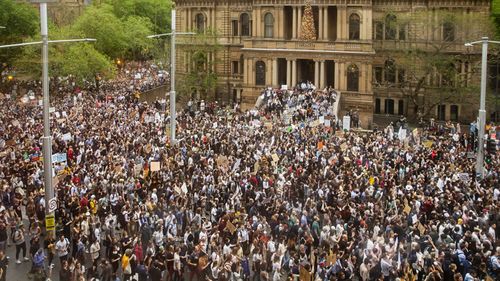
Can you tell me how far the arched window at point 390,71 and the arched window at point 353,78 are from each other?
3.22 metres

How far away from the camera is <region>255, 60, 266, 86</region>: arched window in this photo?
67156 millimetres

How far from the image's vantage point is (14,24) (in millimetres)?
71812

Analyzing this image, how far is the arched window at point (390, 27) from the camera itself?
207 ft

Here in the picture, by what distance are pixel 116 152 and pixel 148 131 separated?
257 inches

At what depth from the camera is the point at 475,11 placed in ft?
202

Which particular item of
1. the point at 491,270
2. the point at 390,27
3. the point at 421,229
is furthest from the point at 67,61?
the point at 491,270

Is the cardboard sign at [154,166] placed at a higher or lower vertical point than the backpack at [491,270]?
higher

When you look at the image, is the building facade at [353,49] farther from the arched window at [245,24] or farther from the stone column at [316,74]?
the arched window at [245,24]

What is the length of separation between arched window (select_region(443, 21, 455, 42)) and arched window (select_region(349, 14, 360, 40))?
327 inches


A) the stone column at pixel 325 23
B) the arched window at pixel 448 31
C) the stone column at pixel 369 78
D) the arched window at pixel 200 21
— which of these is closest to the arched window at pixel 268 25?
the stone column at pixel 325 23

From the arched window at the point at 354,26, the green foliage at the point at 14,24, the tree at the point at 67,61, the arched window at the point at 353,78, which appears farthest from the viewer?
the green foliage at the point at 14,24

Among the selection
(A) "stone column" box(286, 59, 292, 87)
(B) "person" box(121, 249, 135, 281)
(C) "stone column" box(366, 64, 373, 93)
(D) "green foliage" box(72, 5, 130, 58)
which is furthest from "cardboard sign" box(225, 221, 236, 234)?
(D) "green foliage" box(72, 5, 130, 58)

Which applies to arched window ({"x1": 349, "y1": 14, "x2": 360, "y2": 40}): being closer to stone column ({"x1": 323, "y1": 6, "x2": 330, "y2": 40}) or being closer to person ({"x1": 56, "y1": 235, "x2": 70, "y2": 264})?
stone column ({"x1": 323, "y1": 6, "x2": 330, "y2": 40})

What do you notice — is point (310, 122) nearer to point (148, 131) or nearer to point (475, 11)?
point (148, 131)
